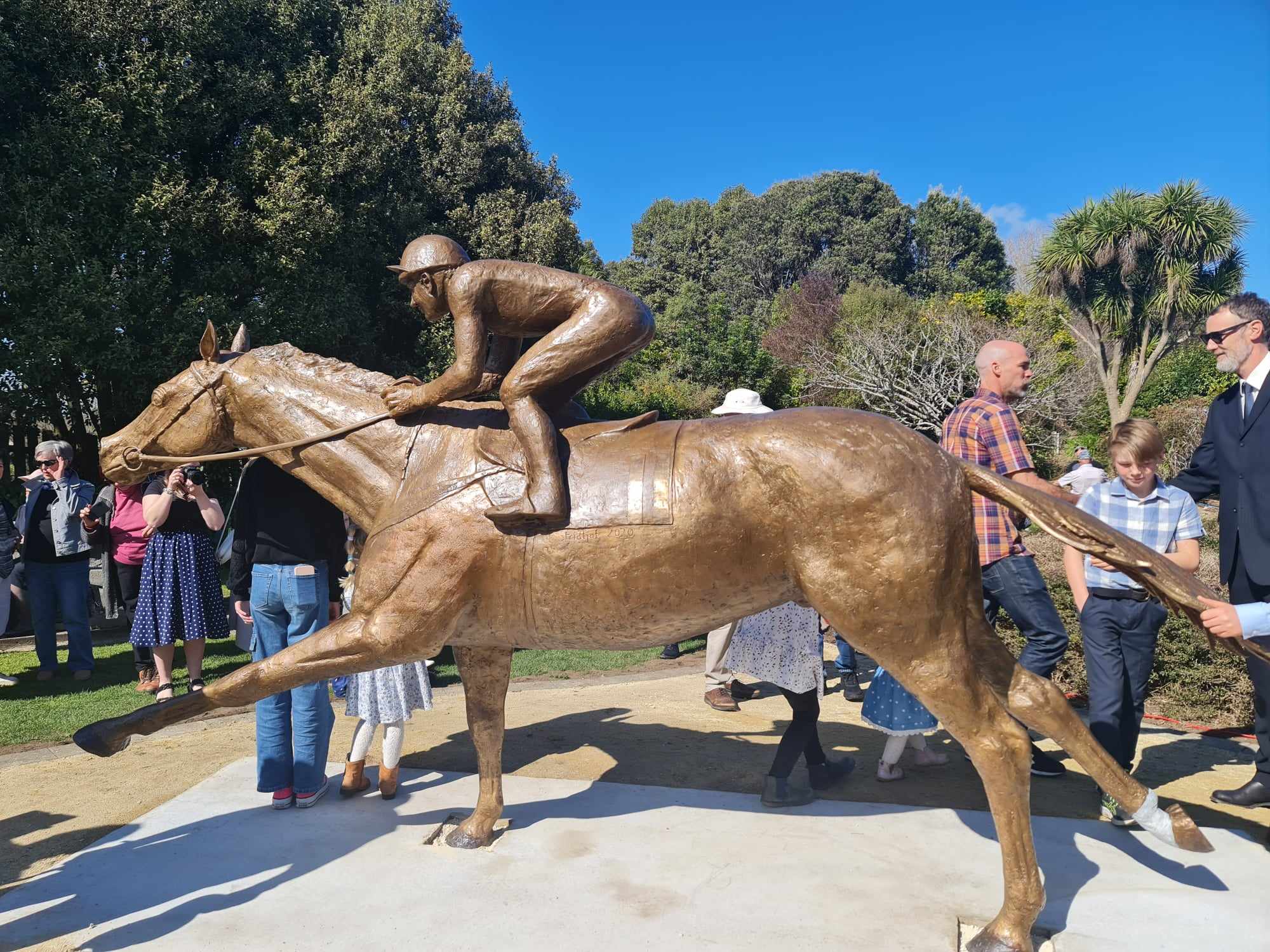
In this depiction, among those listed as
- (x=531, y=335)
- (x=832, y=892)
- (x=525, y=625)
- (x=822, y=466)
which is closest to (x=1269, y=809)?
(x=832, y=892)

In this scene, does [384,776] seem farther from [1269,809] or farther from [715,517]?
[1269,809]

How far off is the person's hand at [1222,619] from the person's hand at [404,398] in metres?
2.82

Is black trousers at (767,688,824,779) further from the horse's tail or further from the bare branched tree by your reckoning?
the bare branched tree

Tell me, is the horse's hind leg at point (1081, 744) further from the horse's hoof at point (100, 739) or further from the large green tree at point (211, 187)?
the large green tree at point (211, 187)

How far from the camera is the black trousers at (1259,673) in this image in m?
3.93

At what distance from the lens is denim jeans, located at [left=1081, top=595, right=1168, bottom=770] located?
4125 millimetres

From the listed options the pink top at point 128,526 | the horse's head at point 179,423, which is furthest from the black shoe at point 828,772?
the pink top at point 128,526

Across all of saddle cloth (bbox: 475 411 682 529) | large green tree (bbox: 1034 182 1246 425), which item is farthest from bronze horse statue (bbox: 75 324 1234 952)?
large green tree (bbox: 1034 182 1246 425)

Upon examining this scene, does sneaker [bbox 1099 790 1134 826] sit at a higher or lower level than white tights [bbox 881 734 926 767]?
lower

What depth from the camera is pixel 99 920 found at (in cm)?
304

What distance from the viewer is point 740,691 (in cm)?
677

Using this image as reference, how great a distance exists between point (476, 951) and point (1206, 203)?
29939 millimetres

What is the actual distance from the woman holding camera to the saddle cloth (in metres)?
4.27

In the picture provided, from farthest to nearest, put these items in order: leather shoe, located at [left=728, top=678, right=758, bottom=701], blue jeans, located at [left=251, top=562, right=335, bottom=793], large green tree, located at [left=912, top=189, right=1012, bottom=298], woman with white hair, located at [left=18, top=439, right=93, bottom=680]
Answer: large green tree, located at [left=912, top=189, right=1012, bottom=298] < woman with white hair, located at [left=18, top=439, right=93, bottom=680] < leather shoe, located at [left=728, top=678, right=758, bottom=701] < blue jeans, located at [left=251, top=562, right=335, bottom=793]
